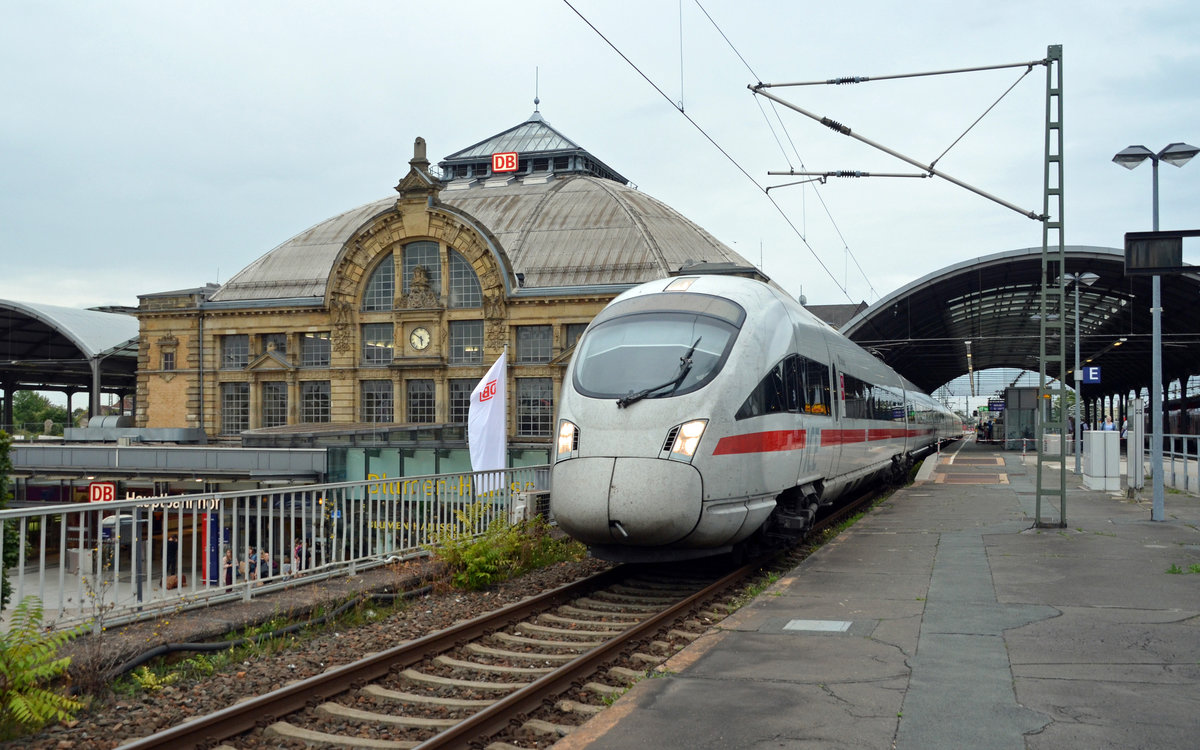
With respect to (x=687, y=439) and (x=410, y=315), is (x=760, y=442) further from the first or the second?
(x=410, y=315)

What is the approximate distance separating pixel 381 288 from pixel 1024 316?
38.2 meters

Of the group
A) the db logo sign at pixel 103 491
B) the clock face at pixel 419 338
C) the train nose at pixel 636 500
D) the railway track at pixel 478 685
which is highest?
the clock face at pixel 419 338

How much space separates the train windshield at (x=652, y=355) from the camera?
456 inches

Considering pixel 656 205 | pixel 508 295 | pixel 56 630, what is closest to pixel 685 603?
pixel 56 630

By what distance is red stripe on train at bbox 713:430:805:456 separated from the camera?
11.4m

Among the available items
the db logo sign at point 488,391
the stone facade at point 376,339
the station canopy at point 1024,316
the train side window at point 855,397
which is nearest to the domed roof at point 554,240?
the stone facade at point 376,339

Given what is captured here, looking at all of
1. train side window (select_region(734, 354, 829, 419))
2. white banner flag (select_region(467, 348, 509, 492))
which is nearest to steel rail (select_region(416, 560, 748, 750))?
train side window (select_region(734, 354, 829, 419))

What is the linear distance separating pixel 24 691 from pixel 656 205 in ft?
177

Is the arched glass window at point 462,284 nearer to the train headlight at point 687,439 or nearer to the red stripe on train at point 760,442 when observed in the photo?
the red stripe on train at point 760,442

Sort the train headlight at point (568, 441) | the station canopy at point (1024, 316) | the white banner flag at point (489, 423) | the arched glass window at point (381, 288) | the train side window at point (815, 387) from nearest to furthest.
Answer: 1. the train headlight at point (568, 441)
2. the train side window at point (815, 387)
3. the white banner flag at point (489, 423)
4. the station canopy at point (1024, 316)
5. the arched glass window at point (381, 288)

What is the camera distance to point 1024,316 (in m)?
61.2

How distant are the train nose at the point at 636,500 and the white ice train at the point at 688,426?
0.01 meters

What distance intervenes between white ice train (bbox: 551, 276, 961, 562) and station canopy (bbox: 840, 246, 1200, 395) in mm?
19337

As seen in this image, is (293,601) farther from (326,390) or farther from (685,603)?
(326,390)
